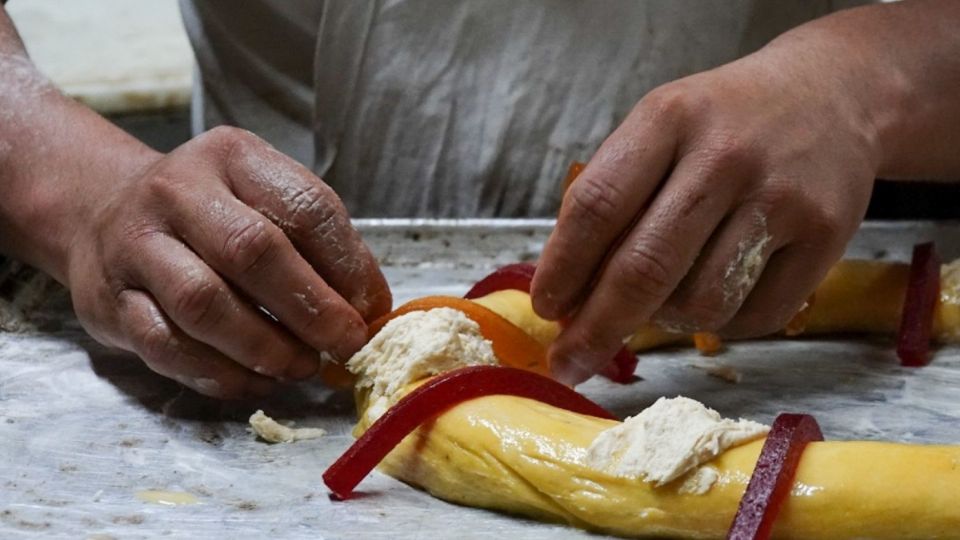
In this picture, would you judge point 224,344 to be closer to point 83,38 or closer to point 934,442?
point 934,442

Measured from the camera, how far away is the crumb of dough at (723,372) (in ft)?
5.16

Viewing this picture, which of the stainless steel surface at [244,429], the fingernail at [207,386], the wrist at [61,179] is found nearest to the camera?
the stainless steel surface at [244,429]

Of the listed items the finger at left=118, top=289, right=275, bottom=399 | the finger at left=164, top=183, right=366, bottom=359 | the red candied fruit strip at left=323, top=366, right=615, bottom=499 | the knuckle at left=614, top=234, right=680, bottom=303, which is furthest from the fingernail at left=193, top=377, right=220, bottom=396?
the knuckle at left=614, top=234, right=680, bottom=303

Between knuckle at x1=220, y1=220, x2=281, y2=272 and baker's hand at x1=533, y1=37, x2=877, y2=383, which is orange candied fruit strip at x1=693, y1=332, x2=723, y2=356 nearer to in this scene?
baker's hand at x1=533, y1=37, x2=877, y2=383

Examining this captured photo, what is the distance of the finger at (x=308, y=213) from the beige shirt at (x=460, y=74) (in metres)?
0.55

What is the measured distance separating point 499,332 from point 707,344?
0.33m

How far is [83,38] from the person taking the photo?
10.8 ft

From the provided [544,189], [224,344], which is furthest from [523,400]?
[544,189]

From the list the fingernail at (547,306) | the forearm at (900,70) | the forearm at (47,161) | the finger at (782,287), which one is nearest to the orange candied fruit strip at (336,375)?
the fingernail at (547,306)

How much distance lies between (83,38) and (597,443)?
2526 mm

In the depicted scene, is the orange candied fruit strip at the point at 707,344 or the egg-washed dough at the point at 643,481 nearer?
the egg-washed dough at the point at 643,481

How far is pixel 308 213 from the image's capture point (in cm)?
138

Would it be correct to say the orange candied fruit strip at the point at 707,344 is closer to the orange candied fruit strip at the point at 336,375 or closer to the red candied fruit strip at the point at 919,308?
the red candied fruit strip at the point at 919,308

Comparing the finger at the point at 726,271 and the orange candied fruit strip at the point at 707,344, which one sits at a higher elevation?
the finger at the point at 726,271
